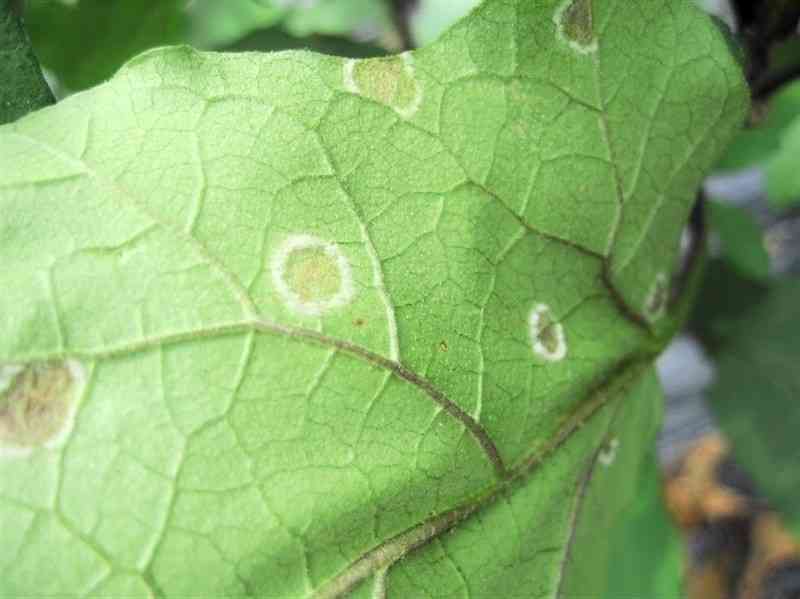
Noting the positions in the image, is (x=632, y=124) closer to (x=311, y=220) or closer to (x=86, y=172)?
(x=311, y=220)

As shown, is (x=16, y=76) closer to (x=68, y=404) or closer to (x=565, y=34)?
(x=68, y=404)

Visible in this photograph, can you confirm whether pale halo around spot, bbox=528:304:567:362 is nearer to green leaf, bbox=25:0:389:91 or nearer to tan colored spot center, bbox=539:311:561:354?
tan colored spot center, bbox=539:311:561:354

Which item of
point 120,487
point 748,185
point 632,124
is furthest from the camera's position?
point 748,185

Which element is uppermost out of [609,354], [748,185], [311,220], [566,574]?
[311,220]

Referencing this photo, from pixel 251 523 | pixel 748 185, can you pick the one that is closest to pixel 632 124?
pixel 251 523

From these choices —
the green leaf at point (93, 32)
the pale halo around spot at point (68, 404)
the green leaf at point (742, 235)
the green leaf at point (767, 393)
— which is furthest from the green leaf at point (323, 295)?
the green leaf at point (767, 393)

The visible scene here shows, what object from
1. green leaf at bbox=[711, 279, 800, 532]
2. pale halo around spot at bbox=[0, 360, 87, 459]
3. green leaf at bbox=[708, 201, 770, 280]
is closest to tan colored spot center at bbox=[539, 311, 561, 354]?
pale halo around spot at bbox=[0, 360, 87, 459]

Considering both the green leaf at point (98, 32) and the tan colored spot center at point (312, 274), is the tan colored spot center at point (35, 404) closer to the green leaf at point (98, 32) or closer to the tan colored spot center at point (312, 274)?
the tan colored spot center at point (312, 274)

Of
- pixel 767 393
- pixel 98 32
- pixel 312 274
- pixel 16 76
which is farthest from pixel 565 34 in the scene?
pixel 767 393
